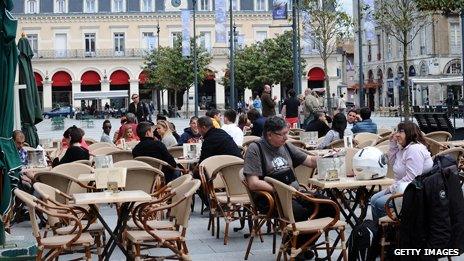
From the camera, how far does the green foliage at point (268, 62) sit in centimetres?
5712

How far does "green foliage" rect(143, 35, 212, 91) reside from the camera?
5362cm

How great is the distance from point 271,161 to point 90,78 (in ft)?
187

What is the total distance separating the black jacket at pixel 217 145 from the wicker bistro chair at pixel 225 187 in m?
A: 0.75

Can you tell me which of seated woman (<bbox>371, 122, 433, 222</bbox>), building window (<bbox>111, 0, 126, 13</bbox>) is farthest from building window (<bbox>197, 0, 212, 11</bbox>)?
seated woman (<bbox>371, 122, 433, 222</bbox>)

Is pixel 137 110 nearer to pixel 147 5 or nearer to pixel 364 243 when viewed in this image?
pixel 364 243

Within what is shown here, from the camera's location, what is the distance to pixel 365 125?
532 inches

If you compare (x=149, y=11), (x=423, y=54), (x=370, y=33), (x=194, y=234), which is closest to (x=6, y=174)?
(x=194, y=234)

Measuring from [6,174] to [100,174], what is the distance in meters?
0.88

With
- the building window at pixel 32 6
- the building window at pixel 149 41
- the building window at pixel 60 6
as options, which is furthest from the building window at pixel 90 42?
the building window at pixel 32 6

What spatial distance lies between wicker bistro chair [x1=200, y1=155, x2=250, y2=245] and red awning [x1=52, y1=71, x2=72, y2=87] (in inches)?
2157

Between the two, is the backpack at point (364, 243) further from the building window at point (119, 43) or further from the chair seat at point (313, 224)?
the building window at point (119, 43)

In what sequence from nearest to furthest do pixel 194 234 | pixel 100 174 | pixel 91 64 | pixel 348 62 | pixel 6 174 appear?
1. pixel 6 174
2. pixel 100 174
3. pixel 194 234
4. pixel 91 64
5. pixel 348 62

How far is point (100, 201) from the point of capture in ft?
21.3

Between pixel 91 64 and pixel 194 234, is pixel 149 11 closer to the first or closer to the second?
pixel 91 64
